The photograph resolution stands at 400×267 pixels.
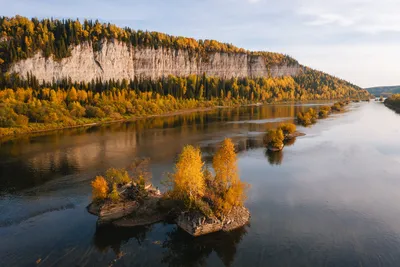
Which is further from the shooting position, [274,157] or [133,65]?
[133,65]

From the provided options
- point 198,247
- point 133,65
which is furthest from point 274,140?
point 133,65

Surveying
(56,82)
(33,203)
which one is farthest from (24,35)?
(33,203)

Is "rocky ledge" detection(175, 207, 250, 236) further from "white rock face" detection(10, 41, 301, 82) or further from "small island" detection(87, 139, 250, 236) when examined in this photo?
"white rock face" detection(10, 41, 301, 82)

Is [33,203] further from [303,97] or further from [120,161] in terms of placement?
[303,97]

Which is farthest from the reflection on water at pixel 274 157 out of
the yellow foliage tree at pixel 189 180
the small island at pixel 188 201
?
the yellow foliage tree at pixel 189 180

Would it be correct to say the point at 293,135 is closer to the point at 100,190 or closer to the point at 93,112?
the point at 100,190

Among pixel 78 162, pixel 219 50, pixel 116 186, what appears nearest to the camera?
pixel 116 186

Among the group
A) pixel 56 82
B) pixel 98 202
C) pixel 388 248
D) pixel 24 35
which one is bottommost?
pixel 388 248
